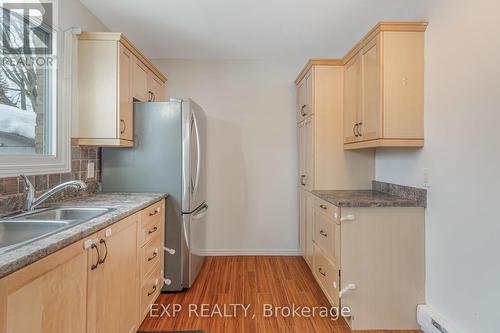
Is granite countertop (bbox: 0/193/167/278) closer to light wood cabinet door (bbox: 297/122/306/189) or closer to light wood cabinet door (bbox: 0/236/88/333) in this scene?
light wood cabinet door (bbox: 0/236/88/333)

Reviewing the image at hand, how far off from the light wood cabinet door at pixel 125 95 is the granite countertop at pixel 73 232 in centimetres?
57

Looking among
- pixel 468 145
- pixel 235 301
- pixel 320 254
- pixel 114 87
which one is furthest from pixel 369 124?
pixel 114 87

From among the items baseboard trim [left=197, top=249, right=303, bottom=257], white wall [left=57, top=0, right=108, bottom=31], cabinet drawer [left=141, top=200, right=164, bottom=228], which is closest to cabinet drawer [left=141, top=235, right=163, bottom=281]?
cabinet drawer [left=141, top=200, right=164, bottom=228]

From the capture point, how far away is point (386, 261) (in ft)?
6.11

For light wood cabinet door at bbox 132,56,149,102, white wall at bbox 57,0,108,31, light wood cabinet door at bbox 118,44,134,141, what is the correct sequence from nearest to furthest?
white wall at bbox 57,0,108,31 < light wood cabinet door at bbox 118,44,134,141 < light wood cabinet door at bbox 132,56,149,102

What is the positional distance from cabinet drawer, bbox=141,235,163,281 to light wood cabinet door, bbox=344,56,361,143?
1883mm

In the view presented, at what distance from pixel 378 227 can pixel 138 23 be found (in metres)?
2.73

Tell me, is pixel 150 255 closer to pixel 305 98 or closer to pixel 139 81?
pixel 139 81

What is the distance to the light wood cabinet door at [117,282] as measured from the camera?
49.7 inches

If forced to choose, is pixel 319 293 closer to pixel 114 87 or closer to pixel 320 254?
pixel 320 254

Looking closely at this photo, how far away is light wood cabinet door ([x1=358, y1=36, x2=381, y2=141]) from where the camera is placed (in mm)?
1929

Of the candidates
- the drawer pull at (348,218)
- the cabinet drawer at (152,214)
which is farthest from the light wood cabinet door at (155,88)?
the drawer pull at (348,218)

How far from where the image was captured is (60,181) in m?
1.93

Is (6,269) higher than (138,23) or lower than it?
lower
